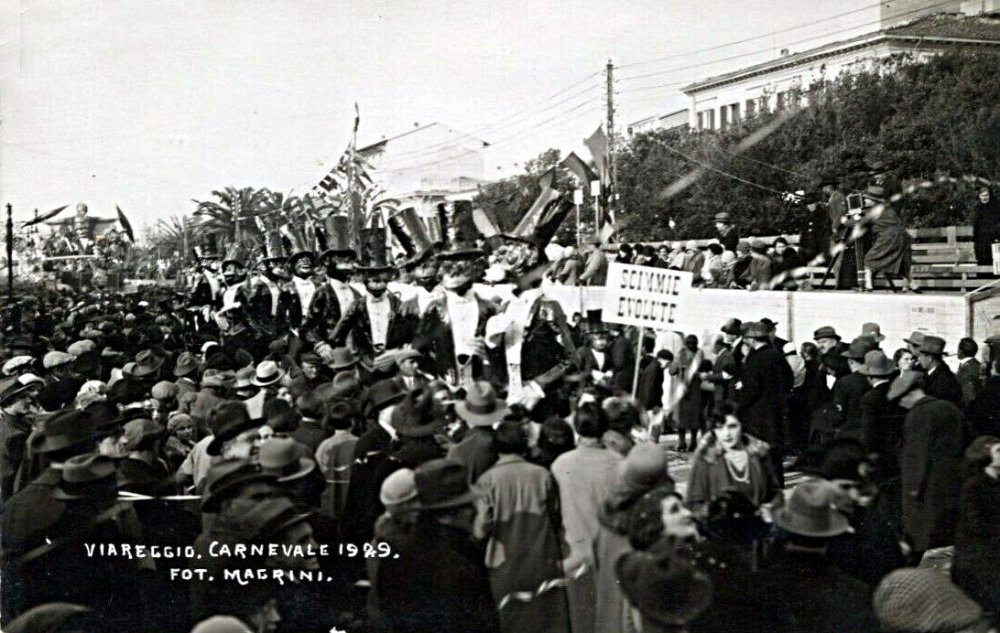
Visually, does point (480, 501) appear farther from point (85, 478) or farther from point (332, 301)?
point (332, 301)

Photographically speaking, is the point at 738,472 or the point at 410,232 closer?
the point at 738,472

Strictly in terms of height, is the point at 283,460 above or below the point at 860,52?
below

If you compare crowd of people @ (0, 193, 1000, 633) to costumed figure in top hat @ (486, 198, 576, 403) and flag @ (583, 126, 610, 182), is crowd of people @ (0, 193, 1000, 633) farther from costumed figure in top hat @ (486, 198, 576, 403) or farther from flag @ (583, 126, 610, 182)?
flag @ (583, 126, 610, 182)

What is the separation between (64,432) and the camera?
5.36 metres

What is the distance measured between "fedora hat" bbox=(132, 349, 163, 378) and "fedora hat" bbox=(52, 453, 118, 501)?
2.98m

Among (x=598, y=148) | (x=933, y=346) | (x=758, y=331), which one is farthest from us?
(x=598, y=148)

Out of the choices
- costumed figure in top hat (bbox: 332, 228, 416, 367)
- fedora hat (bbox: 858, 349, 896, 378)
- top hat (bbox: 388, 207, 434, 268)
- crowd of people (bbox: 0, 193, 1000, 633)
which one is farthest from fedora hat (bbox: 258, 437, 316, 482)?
top hat (bbox: 388, 207, 434, 268)

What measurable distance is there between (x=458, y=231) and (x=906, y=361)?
13.6ft

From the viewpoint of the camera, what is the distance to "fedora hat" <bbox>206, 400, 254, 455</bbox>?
5.56m

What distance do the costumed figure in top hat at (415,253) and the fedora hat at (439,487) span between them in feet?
17.3

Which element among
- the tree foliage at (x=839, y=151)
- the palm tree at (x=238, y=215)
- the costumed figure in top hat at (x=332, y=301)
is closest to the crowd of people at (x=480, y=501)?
the costumed figure in top hat at (x=332, y=301)

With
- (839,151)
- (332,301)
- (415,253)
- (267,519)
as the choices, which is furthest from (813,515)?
(839,151)

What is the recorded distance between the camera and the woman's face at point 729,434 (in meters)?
5.41

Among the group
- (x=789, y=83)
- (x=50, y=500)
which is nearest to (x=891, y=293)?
(x=789, y=83)
